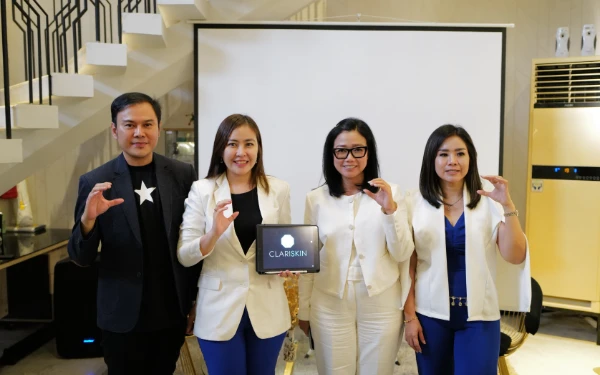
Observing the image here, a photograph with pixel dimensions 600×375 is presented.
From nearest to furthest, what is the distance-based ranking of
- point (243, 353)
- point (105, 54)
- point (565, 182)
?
point (243, 353)
point (105, 54)
point (565, 182)

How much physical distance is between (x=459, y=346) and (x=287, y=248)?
0.76m

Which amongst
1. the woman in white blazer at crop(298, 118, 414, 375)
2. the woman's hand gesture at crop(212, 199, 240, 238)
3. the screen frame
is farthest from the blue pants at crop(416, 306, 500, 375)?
the screen frame

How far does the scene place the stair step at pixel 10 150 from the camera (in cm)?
217

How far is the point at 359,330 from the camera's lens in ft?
5.79

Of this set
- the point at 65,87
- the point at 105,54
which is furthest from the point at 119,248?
the point at 105,54

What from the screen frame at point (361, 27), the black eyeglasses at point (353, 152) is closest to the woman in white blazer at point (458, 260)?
the black eyeglasses at point (353, 152)

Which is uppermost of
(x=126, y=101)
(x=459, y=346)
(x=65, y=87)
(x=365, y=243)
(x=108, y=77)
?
(x=108, y=77)

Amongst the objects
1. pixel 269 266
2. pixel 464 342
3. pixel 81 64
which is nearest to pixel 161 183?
pixel 269 266

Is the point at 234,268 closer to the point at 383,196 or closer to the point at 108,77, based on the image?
the point at 383,196

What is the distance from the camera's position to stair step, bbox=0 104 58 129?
2.35 m

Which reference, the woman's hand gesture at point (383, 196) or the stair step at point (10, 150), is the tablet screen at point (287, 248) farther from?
the stair step at point (10, 150)

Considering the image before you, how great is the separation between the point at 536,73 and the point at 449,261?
8.52 feet

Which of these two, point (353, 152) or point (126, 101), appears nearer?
point (126, 101)

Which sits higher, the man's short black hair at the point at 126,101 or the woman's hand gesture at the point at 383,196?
the man's short black hair at the point at 126,101
